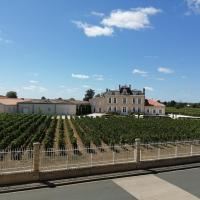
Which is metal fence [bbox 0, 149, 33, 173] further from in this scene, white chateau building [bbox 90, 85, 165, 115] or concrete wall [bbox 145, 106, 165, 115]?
concrete wall [bbox 145, 106, 165, 115]

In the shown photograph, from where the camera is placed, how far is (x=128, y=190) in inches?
555

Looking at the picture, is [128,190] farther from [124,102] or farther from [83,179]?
[124,102]

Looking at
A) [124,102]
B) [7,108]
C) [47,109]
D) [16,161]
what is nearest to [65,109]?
[47,109]

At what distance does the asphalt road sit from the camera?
1290 cm

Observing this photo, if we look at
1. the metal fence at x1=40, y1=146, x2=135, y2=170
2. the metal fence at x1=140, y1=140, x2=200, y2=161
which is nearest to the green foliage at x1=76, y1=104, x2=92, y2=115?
the metal fence at x1=140, y1=140, x2=200, y2=161

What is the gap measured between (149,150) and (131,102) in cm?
6108

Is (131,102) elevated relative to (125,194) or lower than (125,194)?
elevated

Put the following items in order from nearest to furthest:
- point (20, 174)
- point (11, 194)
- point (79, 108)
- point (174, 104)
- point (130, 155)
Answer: point (11, 194) < point (20, 174) < point (130, 155) < point (79, 108) < point (174, 104)

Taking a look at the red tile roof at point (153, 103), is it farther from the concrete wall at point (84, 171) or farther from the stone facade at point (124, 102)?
the concrete wall at point (84, 171)

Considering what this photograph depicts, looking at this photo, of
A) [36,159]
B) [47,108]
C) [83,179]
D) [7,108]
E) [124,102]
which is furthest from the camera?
[124,102]

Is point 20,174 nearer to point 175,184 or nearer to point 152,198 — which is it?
point 152,198

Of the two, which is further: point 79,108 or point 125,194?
point 79,108

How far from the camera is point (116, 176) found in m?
16.1

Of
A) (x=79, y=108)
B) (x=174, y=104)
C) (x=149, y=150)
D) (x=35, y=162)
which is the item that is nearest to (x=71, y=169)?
(x=35, y=162)
